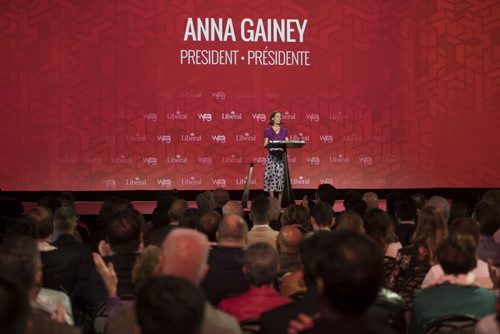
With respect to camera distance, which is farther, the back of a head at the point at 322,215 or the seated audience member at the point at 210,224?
the back of a head at the point at 322,215

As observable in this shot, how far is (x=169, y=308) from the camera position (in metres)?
1.51

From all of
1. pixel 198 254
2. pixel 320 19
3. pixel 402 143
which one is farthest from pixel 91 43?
pixel 198 254

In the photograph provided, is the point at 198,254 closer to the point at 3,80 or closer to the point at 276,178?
the point at 276,178

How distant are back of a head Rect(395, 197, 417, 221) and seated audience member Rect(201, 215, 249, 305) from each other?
1.88 m

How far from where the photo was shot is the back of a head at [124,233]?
3217 mm

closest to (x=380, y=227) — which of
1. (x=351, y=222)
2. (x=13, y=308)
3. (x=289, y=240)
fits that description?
(x=351, y=222)

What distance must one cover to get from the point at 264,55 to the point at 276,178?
2.88 m

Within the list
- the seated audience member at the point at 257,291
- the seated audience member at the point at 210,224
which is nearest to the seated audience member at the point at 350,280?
the seated audience member at the point at 257,291

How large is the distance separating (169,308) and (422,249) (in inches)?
99.8

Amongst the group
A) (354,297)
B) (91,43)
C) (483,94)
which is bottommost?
(354,297)

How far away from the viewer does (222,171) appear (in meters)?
11.0

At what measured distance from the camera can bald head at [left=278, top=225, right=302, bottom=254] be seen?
347 cm

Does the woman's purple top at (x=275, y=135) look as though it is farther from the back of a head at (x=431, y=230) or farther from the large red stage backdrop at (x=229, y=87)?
the back of a head at (x=431, y=230)

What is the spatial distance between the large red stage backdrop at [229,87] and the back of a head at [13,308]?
9.46 meters
